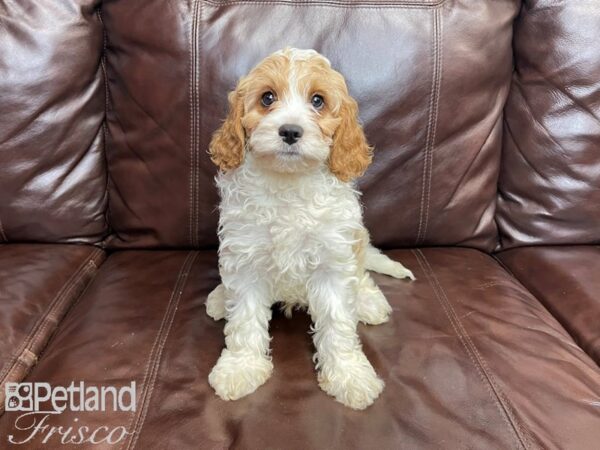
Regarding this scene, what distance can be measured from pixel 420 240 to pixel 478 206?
248mm

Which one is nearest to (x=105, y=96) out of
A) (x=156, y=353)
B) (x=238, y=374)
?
(x=156, y=353)

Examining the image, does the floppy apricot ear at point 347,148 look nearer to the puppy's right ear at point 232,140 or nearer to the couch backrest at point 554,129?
the puppy's right ear at point 232,140

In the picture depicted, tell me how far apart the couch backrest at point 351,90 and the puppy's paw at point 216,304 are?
364mm

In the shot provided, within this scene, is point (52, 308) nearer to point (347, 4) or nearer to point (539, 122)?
point (347, 4)

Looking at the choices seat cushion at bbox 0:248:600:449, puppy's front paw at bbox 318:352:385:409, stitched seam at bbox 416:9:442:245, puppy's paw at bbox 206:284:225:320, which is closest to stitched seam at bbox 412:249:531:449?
seat cushion at bbox 0:248:600:449

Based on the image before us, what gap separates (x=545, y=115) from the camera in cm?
191

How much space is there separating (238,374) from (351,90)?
1016mm

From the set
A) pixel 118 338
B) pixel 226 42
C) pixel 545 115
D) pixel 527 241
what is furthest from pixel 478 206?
pixel 118 338

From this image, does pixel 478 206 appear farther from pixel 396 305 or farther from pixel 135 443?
pixel 135 443

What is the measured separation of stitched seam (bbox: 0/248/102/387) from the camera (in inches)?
55.4

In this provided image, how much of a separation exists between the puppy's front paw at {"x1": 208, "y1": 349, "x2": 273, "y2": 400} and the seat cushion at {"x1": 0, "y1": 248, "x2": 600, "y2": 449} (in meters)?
0.02

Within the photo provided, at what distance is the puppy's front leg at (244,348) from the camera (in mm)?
1361

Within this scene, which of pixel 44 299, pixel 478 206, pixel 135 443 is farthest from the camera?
pixel 478 206

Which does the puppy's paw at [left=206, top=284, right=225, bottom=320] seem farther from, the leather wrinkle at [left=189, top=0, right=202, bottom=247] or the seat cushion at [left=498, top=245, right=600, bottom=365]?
the seat cushion at [left=498, top=245, right=600, bottom=365]
